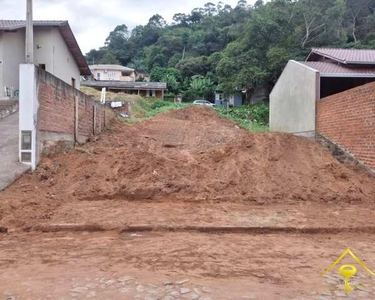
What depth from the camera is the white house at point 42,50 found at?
17.2 meters

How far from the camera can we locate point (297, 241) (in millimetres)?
5273

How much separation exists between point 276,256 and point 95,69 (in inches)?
2295

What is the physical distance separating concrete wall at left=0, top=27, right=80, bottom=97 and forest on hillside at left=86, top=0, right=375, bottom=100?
17.0 meters

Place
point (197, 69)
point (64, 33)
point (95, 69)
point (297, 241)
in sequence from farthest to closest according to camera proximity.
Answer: point (95, 69) → point (197, 69) → point (64, 33) → point (297, 241)

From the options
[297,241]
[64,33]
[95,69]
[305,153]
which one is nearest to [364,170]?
[305,153]

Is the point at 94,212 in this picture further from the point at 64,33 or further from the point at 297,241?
the point at 64,33

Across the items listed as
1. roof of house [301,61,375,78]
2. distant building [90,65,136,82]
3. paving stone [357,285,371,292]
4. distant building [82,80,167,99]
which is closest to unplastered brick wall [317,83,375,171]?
roof of house [301,61,375,78]

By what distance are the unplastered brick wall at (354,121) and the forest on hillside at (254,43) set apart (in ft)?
67.5

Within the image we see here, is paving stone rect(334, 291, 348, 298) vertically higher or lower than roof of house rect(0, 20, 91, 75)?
lower

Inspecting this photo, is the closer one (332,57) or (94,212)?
(94,212)

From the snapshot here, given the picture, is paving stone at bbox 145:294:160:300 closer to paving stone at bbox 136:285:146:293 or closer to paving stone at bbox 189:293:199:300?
paving stone at bbox 136:285:146:293

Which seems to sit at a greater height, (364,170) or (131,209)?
(364,170)

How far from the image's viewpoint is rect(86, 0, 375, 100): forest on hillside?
3216 centimetres

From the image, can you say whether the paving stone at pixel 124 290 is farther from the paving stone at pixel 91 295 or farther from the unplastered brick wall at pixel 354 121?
the unplastered brick wall at pixel 354 121
